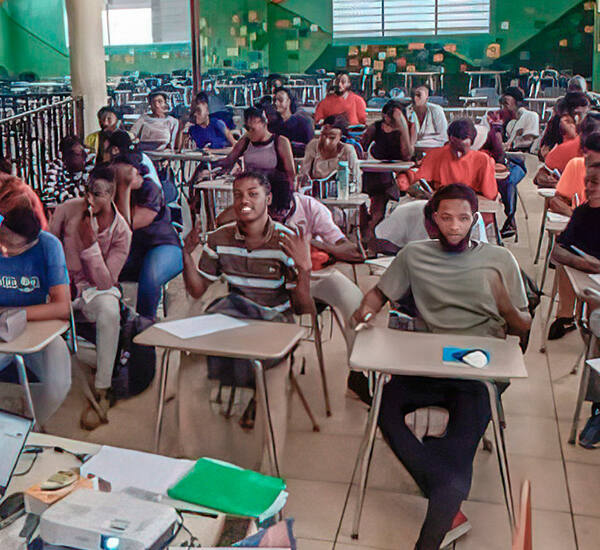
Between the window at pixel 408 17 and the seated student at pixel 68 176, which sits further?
the window at pixel 408 17

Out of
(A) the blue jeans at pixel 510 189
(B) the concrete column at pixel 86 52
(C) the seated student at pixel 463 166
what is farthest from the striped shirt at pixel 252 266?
(B) the concrete column at pixel 86 52

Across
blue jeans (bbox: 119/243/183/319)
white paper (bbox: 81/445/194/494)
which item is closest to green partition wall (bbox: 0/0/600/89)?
blue jeans (bbox: 119/243/183/319)

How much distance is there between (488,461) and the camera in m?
3.30

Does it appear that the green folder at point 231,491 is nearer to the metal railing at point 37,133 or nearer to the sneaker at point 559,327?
the sneaker at point 559,327

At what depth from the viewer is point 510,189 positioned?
6.87 meters

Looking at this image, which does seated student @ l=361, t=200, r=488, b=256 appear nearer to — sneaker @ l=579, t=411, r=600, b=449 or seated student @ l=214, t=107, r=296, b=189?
sneaker @ l=579, t=411, r=600, b=449

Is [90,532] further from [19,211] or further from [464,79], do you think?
[464,79]

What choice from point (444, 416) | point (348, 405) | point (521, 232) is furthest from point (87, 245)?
point (521, 232)

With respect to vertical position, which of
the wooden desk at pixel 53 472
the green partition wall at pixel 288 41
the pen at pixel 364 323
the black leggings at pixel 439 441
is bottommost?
the black leggings at pixel 439 441

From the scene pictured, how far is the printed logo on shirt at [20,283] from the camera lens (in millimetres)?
3318

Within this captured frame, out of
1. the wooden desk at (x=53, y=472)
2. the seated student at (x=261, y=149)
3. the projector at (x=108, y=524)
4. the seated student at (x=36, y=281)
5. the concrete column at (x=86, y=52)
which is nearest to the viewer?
the projector at (x=108, y=524)

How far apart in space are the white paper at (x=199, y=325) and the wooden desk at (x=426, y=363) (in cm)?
53

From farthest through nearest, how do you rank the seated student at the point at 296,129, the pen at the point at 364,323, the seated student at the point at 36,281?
the seated student at the point at 296,129, the seated student at the point at 36,281, the pen at the point at 364,323

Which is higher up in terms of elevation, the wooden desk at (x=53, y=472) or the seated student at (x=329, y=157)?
the seated student at (x=329, y=157)
